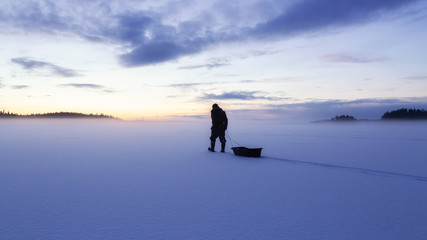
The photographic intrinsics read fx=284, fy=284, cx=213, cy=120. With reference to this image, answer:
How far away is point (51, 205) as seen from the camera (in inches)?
174

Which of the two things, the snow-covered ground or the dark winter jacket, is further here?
the dark winter jacket

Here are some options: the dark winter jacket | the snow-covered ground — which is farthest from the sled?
the snow-covered ground

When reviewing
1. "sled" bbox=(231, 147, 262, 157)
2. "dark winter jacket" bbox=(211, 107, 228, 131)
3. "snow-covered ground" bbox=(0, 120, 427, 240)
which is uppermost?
"dark winter jacket" bbox=(211, 107, 228, 131)

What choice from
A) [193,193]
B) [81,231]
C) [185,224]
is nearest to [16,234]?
[81,231]

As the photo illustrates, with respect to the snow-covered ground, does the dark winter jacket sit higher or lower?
higher

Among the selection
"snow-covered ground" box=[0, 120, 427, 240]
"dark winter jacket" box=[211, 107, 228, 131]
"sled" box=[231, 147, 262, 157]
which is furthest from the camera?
"dark winter jacket" box=[211, 107, 228, 131]

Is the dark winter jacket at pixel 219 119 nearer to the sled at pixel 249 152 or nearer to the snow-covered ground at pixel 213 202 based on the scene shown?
the sled at pixel 249 152

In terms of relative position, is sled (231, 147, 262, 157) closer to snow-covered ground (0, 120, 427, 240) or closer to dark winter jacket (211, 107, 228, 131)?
dark winter jacket (211, 107, 228, 131)

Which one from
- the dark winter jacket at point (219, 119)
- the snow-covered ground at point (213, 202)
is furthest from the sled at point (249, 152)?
the snow-covered ground at point (213, 202)

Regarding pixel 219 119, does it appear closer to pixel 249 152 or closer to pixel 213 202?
pixel 249 152

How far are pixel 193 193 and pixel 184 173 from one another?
2.04m

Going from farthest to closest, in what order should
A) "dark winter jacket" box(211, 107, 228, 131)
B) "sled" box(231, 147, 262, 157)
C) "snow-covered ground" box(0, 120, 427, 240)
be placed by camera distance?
"dark winter jacket" box(211, 107, 228, 131), "sled" box(231, 147, 262, 157), "snow-covered ground" box(0, 120, 427, 240)

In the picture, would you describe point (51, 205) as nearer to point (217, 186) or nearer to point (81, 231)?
point (81, 231)

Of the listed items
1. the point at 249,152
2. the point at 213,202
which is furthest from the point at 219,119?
the point at 213,202
